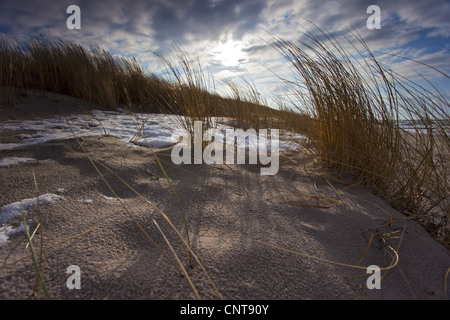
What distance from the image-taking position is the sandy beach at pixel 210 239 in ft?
2.11

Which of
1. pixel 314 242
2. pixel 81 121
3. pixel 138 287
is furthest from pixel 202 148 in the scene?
pixel 81 121

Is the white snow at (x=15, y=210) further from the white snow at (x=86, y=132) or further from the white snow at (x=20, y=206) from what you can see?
the white snow at (x=86, y=132)

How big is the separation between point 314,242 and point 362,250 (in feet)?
0.56

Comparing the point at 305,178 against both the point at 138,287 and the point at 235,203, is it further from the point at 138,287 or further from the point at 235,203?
the point at 138,287

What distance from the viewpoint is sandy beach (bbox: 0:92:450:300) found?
25.4 inches

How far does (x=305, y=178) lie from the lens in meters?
1.59

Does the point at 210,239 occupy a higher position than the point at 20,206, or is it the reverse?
the point at 20,206

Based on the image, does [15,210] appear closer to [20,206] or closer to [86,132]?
[20,206]

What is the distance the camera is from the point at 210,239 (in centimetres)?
86

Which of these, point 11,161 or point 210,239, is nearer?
point 210,239

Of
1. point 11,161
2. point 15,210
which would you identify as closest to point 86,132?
point 11,161

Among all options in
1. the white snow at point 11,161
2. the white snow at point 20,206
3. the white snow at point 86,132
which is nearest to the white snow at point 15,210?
the white snow at point 20,206

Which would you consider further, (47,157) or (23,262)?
(47,157)

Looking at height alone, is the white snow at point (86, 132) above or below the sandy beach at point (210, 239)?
above
